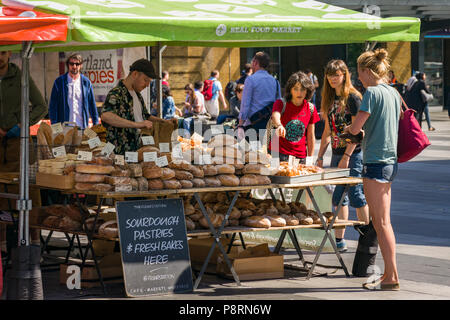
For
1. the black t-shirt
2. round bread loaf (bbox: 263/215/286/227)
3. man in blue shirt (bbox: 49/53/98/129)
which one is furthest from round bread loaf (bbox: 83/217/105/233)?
man in blue shirt (bbox: 49/53/98/129)

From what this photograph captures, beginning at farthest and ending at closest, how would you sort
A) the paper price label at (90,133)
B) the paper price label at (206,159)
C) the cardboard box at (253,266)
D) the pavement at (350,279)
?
1. the paper price label at (90,133)
2. the cardboard box at (253,266)
3. the paper price label at (206,159)
4. the pavement at (350,279)

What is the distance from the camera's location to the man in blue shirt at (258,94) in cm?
1063

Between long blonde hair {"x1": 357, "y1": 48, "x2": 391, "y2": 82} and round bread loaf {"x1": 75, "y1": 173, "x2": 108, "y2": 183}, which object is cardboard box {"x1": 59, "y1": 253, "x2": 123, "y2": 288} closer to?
round bread loaf {"x1": 75, "y1": 173, "x2": 108, "y2": 183}

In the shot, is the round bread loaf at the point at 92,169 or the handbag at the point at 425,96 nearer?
the round bread loaf at the point at 92,169

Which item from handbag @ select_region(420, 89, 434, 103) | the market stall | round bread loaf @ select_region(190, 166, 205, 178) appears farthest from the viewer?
handbag @ select_region(420, 89, 434, 103)

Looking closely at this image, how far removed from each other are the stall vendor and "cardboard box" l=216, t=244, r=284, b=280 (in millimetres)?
1437

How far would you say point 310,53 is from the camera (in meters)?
32.8

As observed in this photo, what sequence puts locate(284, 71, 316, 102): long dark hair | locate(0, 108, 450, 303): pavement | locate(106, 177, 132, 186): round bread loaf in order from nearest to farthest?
locate(106, 177, 132, 186): round bread loaf, locate(0, 108, 450, 303): pavement, locate(284, 71, 316, 102): long dark hair

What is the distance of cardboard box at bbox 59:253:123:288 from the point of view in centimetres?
757

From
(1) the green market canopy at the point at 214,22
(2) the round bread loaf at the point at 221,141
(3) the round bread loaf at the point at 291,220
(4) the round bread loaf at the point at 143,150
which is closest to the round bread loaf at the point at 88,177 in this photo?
(4) the round bread loaf at the point at 143,150

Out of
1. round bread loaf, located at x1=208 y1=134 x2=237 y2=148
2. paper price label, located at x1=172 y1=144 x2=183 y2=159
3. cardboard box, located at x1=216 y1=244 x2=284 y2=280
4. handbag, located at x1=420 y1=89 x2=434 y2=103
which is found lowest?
cardboard box, located at x1=216 y1=244 x2=284 y2=280

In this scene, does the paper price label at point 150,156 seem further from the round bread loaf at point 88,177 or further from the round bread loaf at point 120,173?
the round bread loaf at point 88,177

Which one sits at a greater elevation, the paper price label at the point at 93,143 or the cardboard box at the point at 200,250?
the paper price label at the point at 93,143

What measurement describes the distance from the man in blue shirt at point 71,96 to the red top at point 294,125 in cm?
373
